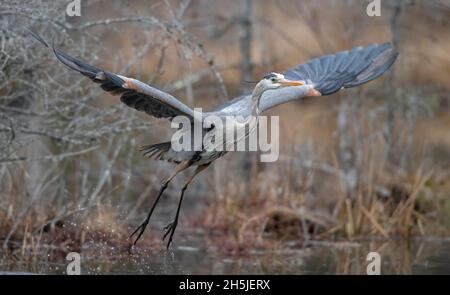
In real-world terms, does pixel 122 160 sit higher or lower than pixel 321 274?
higher

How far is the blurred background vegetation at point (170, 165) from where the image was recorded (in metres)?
8.82

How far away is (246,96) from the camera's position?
8.47 m

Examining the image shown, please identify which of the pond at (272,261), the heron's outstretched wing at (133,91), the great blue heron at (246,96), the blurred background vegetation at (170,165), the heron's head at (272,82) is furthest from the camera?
the blurred background vegetation at (170,165)

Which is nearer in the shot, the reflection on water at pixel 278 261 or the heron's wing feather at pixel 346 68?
the reflection on water at pixel 278 261

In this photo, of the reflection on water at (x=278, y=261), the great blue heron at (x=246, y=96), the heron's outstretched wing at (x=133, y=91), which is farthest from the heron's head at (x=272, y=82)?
the reflection on water at (x=278, y=261)

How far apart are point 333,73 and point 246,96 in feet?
2.79

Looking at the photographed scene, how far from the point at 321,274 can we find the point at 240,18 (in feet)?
16.9

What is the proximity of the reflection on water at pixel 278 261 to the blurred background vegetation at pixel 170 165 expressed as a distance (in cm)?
34

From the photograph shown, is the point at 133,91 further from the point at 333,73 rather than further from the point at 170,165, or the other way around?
the point at 170,165

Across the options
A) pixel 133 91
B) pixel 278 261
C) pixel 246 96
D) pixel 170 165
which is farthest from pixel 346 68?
pixel 170 165

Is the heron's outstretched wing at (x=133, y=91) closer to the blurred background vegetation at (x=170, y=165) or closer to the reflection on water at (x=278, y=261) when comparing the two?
the blurred background vegetation at (x=170, y=165)

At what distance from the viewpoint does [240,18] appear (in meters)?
12.5
